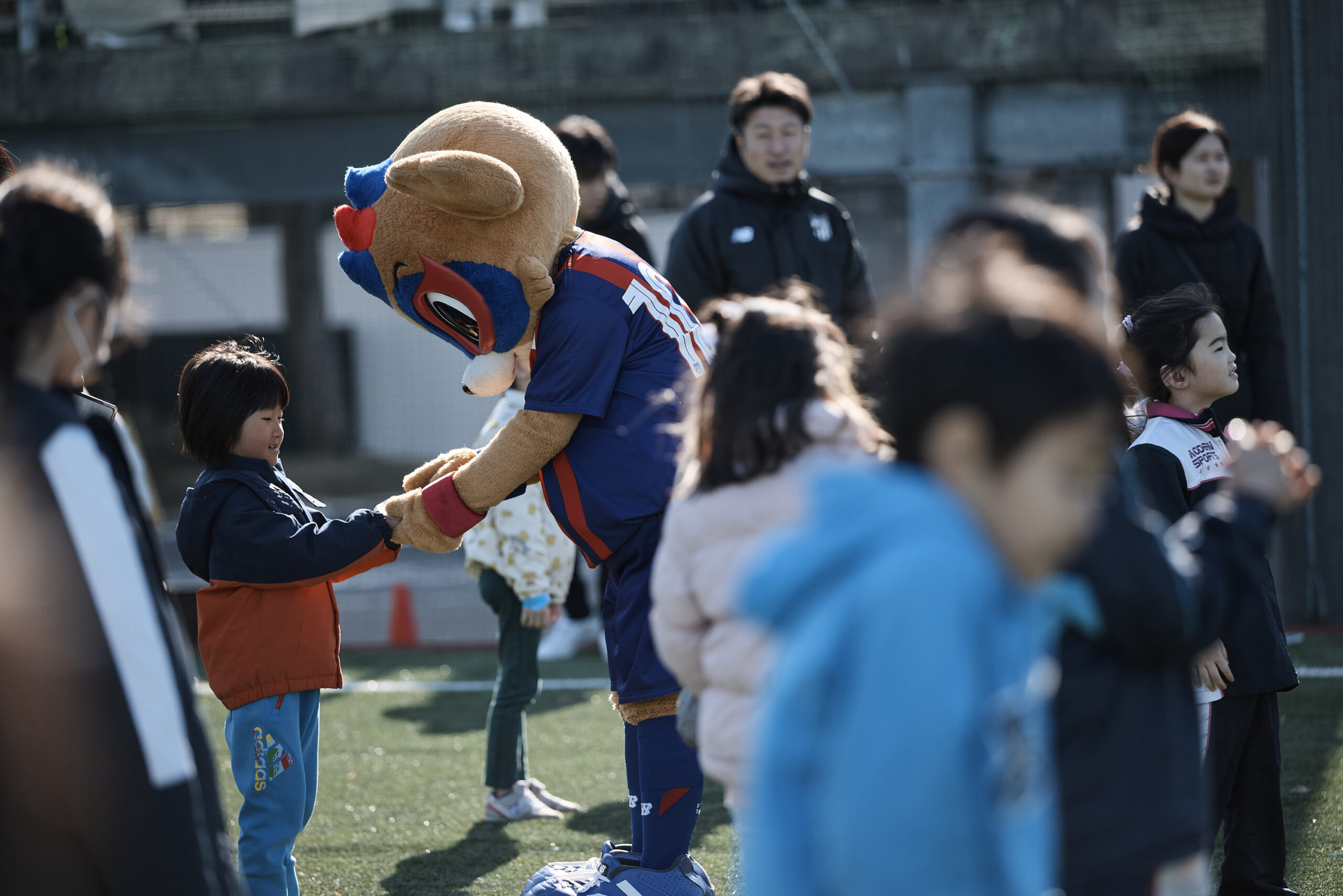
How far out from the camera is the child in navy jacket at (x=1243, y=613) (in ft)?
10.1

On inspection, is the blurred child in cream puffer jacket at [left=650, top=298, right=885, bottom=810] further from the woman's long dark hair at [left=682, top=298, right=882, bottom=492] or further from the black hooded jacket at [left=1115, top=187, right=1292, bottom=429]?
the black hooded jacket at [left=1115, top=187, right=1292, bottom=429]

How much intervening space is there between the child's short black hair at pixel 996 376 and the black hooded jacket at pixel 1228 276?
329 cm

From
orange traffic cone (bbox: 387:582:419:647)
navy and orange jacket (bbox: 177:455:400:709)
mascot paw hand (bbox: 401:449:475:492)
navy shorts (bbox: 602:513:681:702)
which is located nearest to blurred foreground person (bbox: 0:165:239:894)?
navy and orange jacket (bbox: 177:455:400:709)

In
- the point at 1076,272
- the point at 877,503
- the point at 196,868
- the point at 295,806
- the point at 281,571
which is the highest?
the point at 1076,272

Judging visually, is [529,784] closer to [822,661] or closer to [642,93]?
[822,661]

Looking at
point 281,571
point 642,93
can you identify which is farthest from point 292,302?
point 281,571

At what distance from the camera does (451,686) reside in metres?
6.25

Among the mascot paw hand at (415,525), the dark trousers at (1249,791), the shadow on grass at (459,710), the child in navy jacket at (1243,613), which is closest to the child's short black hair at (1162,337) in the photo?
the child in navy jacket at (1243,613)

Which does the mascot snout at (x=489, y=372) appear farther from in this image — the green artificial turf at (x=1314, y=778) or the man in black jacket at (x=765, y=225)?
the green artificial turf at (x=1314, y=778)

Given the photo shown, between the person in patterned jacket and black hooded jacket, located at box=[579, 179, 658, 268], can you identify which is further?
black hooded jacket, located at box=[579, 179, 658, 268]

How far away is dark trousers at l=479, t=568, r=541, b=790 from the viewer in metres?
4.23

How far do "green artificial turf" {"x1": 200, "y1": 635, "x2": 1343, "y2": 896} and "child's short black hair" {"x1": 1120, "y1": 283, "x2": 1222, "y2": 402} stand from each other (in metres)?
1.29

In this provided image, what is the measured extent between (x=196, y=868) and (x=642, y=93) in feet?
22.9

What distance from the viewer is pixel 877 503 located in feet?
4.36
